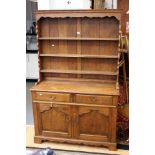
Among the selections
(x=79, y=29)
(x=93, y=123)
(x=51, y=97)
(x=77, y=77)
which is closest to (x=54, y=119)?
(x=51, y=97)

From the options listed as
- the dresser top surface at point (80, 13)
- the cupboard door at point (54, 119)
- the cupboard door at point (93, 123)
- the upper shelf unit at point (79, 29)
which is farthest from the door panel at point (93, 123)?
the dresser top surface at point (80, 13)

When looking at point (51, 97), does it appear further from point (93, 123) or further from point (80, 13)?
point (80, 13)

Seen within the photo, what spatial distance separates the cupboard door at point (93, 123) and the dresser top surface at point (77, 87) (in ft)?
0.69

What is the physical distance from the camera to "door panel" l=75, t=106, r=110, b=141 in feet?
9.78

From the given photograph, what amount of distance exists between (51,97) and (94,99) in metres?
0.55

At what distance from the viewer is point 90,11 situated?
10.1ft

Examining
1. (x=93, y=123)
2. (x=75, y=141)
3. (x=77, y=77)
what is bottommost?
(x=75, y=141)

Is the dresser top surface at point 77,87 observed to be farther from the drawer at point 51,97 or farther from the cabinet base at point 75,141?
the cabinet base at point 75,141

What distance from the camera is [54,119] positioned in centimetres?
313

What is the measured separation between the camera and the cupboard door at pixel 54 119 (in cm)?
308

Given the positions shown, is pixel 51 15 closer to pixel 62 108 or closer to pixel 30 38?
pixel 62 108

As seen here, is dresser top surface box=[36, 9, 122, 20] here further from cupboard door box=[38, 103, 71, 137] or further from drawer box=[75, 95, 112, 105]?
cupboard door box=[38, 103, 71, 137]
